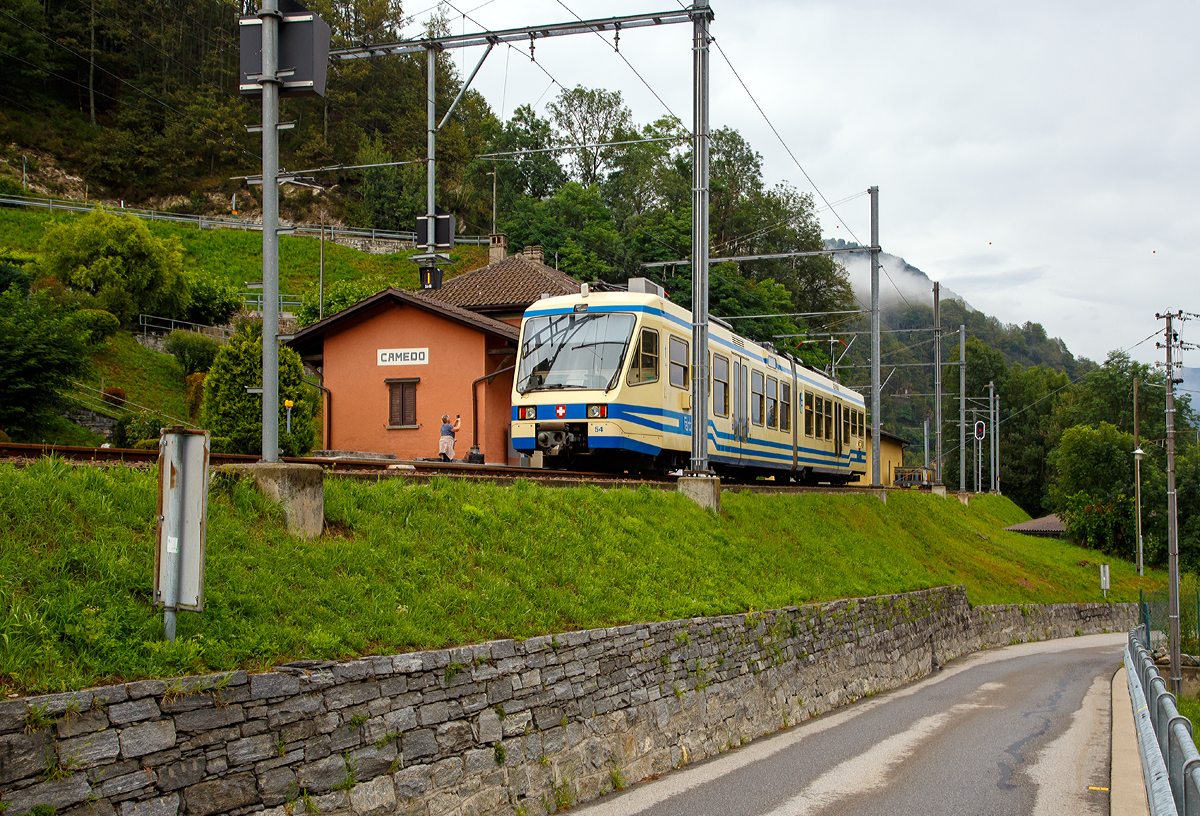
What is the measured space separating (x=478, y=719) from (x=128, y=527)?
3036 millimetres

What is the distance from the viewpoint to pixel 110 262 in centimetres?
4322

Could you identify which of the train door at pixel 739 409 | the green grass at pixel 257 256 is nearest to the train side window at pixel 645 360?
the train door at pixel 739 409

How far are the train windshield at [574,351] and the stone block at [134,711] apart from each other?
11250 mm

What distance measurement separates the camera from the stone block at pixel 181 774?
5.68 metres

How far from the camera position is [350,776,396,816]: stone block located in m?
6.87

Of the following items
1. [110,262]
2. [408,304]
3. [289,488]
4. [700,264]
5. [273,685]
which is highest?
[110,262]

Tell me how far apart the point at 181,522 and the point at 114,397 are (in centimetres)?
3204

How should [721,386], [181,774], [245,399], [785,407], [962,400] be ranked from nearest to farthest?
[181,774]
[721,386]
[785,407]
[245,399]
[962,400]

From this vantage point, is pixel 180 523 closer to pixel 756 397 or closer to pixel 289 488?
pixel 289 488

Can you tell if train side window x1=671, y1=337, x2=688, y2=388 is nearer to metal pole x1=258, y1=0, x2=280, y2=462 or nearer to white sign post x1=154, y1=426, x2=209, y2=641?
metal pole x1=258, y1=0, x2=280, y2=462

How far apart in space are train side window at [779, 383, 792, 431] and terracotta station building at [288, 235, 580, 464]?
724 centimetres

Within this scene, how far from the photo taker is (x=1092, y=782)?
12.1m

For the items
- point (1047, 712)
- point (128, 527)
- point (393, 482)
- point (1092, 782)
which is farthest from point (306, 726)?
point (1047, 712)

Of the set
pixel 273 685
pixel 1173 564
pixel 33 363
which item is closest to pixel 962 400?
pixel 1173 564
